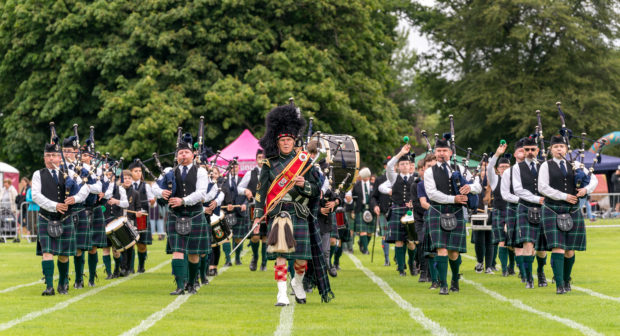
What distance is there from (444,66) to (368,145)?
12.4m

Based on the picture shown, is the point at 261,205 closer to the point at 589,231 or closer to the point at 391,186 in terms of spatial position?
the point at 391,186

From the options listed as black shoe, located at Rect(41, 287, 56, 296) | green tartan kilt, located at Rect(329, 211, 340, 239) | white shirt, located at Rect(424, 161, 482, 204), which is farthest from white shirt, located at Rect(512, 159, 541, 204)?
black shoe, located at Rect(41, 287, 56, 296)

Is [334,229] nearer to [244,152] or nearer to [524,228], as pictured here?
[524,228]

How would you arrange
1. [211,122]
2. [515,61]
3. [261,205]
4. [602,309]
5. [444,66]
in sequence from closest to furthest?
1. [602,309]
2. [261,205]
3. [211,122]
4. [515,61]
5. [444,66]

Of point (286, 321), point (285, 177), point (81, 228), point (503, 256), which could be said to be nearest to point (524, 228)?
point (503, 256)

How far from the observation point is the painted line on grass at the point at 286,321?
25.3 ft

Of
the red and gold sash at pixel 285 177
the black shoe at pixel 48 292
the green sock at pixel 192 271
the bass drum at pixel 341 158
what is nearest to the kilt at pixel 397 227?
the bass drum at pixel 341 158

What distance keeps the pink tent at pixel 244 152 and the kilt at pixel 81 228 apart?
1218 centimetres

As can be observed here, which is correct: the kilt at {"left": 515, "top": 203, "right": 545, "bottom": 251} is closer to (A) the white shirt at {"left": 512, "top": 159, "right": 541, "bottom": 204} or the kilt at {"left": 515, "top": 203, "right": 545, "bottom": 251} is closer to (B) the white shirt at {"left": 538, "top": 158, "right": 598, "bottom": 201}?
(A) the white shirt at {"left": 512, "top": 159, "right": 541, "bottom": 204}

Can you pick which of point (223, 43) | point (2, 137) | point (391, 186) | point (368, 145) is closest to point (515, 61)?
point (368, 145)

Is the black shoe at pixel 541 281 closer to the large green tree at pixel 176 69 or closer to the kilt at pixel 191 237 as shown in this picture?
the kilt at pixel 191 237

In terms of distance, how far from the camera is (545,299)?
1023 centimetres

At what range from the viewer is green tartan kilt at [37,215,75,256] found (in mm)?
11312

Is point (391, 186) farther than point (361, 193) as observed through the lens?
No
